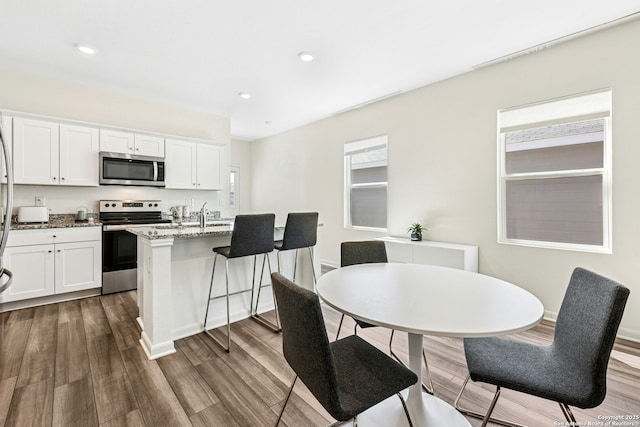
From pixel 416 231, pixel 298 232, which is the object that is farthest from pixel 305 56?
pixel 416 231

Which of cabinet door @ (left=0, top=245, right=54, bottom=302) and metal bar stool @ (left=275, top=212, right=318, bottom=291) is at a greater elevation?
metal bar stool @ (left=275, top=212, right=318, bottom=291)

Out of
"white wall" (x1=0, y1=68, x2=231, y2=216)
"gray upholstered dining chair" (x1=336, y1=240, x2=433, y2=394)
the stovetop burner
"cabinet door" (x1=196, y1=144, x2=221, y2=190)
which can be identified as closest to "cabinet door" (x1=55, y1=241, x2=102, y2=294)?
the stovetop burner

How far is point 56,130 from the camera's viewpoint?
3.61 meters

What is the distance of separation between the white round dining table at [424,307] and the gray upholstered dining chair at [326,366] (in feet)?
0.71

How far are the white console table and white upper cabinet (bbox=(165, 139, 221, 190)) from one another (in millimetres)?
3137

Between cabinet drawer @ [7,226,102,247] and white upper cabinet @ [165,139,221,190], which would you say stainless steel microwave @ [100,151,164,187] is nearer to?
white upper cabinet @ [165,139,221,190]

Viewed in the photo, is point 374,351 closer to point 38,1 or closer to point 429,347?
point 429,347

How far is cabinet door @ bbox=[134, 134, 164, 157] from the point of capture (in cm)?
421

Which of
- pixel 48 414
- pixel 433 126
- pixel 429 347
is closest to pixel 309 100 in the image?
pixel 433 126

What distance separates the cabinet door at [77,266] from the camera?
3.44m

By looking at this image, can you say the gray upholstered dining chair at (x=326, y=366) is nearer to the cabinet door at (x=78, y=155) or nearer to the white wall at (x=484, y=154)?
the white wall at (x=484, y=154)

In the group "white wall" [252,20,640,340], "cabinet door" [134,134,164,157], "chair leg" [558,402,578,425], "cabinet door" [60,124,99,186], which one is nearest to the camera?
"chair leg" [558,402,578,425]

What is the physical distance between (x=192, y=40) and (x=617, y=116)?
3955mm

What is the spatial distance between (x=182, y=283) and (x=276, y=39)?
8.00 ft
